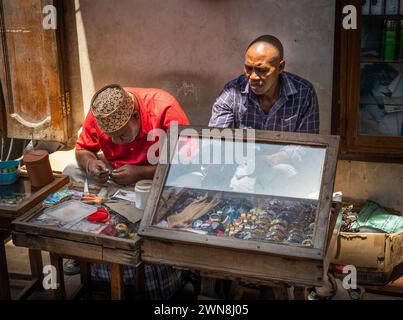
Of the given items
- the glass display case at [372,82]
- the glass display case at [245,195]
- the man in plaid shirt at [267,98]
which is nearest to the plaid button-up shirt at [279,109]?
the man in plaid shirt at [267,98]

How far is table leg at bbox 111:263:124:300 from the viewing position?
2.84m

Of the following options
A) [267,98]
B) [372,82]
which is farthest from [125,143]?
[372,82]

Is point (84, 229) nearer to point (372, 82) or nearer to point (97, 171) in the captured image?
point (97, 171)

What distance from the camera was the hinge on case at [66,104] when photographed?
16.7 feet

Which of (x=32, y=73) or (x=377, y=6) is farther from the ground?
(x=377, y=6)

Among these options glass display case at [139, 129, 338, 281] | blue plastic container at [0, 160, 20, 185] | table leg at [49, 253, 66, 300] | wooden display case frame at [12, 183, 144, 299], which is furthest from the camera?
blue plastic container at [0, 160, 20, 185]

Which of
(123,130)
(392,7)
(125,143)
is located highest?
(392,7)

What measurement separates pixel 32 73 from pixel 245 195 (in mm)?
3088

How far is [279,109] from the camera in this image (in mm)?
3814

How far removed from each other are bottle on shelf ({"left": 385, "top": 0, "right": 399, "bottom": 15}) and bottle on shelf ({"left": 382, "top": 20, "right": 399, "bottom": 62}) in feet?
0.25

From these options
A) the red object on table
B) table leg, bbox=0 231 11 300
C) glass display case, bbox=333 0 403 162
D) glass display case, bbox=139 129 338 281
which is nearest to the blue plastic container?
table leg, bbox=0 231 11 300

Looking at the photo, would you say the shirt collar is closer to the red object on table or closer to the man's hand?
the man's hand
